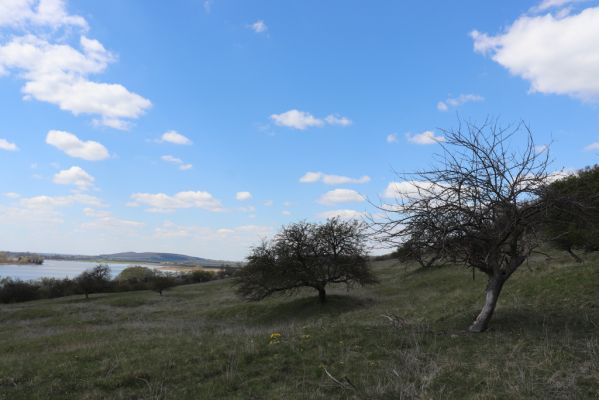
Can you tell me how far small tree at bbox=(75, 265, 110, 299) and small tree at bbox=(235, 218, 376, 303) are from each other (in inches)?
1694

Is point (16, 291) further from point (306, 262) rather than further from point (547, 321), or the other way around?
point (547, 321)

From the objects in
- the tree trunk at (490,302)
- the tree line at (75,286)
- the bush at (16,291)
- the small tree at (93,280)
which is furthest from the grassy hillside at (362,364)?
the bush at (16,291)

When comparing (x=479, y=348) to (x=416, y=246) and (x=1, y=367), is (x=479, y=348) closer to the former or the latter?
(x=416, y=246)

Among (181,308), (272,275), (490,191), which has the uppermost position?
(490,191)

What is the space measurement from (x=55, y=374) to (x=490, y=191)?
439 inches

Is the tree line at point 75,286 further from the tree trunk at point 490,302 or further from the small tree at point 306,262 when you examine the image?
the tree trunk at point 490,302

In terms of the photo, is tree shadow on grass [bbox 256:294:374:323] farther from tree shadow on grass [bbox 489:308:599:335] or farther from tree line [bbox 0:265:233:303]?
tree line [bbox 0:265:233:303]

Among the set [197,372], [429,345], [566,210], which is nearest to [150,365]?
[197,372]

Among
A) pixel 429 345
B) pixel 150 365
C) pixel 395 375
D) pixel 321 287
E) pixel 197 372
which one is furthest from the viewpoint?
pixel 321 287

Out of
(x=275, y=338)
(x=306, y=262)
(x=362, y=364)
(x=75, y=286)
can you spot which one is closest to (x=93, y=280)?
(x=75, y=286)

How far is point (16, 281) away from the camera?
2928 inches

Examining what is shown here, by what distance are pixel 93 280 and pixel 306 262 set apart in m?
49.9

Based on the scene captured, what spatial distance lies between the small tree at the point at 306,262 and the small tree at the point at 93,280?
1694 inches

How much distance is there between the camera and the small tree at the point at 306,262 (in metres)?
33.8
